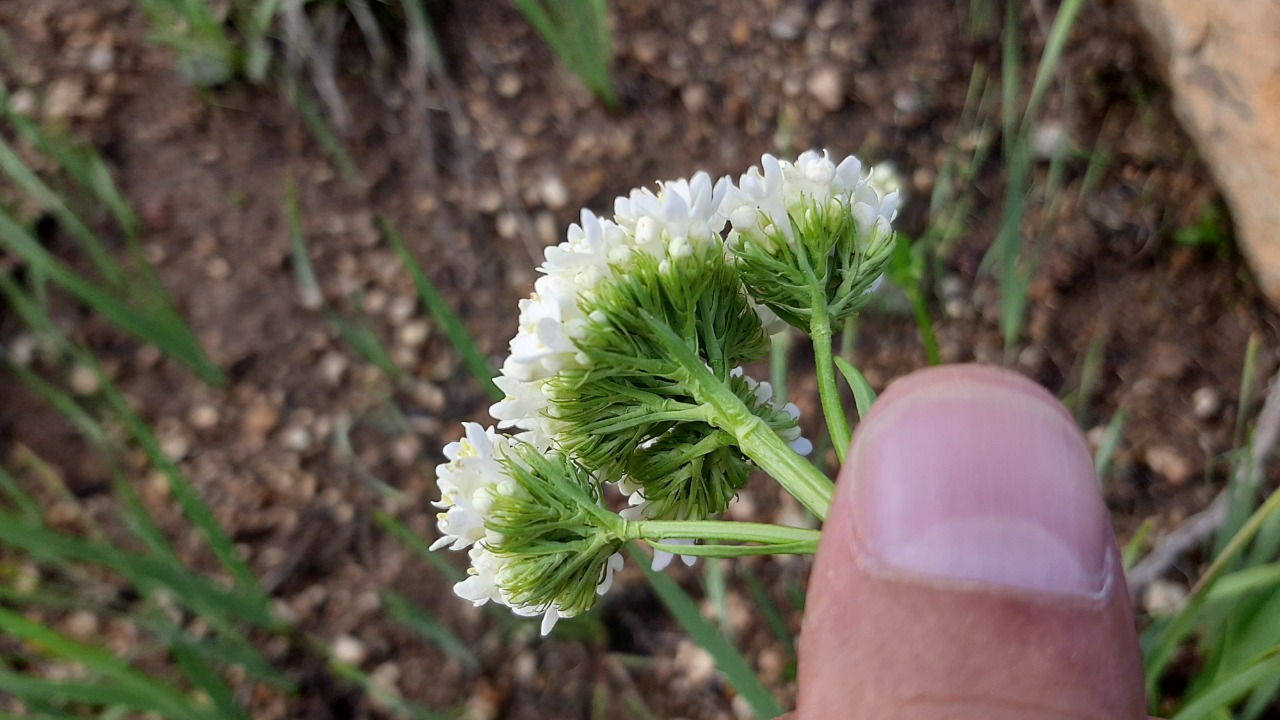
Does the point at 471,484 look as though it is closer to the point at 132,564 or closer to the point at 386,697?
the point at 132,564

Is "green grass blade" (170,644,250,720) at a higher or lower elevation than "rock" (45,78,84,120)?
lower

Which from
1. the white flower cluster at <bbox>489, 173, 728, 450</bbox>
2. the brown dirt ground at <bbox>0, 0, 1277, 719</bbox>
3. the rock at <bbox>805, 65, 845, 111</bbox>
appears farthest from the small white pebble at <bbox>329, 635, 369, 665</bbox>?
the rock at <bbox>805, 65, 845, 111</bbox>

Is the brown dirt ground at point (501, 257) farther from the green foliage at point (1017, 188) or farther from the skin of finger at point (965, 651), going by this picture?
the skin of finger at point (965, 651)

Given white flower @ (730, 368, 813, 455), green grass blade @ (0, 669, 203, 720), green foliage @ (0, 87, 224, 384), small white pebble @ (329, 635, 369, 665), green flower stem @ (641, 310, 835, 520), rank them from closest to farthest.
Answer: green flower stem @ (641, 310, 835, 520) → white flower @ (730, 368, 813, 455) → green grass blade @ (0, 669, 203, 720) → green foliage @ (0, 87, 224, 384) → small white pebble @ (329, 635, 369, 665)

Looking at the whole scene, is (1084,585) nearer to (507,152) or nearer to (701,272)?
(701,272)

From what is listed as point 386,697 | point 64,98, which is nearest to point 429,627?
point 386,697

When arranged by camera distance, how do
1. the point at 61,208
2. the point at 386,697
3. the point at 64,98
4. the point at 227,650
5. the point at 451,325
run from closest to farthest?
1. the point at 451,325
2. the point at 227,650
3. the point at 386,697
4. the point at 61,208
5. the point at 64,98

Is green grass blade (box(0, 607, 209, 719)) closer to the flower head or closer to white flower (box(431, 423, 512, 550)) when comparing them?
white flower (box(431, 423, 512, 550))
